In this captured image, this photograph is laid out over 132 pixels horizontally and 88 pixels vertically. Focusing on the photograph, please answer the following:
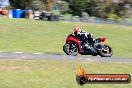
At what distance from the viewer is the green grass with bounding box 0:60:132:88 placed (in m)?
14.6

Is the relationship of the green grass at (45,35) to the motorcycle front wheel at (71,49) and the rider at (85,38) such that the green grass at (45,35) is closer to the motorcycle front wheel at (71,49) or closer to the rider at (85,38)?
the motorcycle front wheel at (71,49)

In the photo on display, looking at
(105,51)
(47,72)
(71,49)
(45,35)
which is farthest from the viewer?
(45,35)

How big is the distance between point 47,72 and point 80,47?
3409 mm

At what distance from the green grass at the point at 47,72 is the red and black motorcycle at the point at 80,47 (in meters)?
0.69

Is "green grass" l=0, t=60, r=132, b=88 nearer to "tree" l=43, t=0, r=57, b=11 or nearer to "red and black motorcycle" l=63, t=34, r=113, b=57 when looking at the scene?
"red and black motorcycle" l=63, t=34, r=113, b=57

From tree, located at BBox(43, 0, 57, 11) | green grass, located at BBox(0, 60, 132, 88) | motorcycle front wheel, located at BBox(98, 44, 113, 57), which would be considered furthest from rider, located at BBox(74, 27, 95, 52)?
tree, located at BBox(43, 0, 57, 11)

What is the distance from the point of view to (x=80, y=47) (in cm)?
1925

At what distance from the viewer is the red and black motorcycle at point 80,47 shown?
19062mm

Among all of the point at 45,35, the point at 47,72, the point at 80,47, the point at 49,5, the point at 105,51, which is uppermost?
the point at 80,47

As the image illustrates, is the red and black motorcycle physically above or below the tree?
above

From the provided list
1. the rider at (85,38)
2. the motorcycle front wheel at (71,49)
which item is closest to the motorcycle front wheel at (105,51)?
the rider at (85,38)

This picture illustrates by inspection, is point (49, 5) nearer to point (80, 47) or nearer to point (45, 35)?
point (45, 35)

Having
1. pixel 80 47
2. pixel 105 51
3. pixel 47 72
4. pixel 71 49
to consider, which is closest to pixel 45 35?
pixel 71 49

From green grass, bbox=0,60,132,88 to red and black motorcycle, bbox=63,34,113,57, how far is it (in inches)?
27.2
